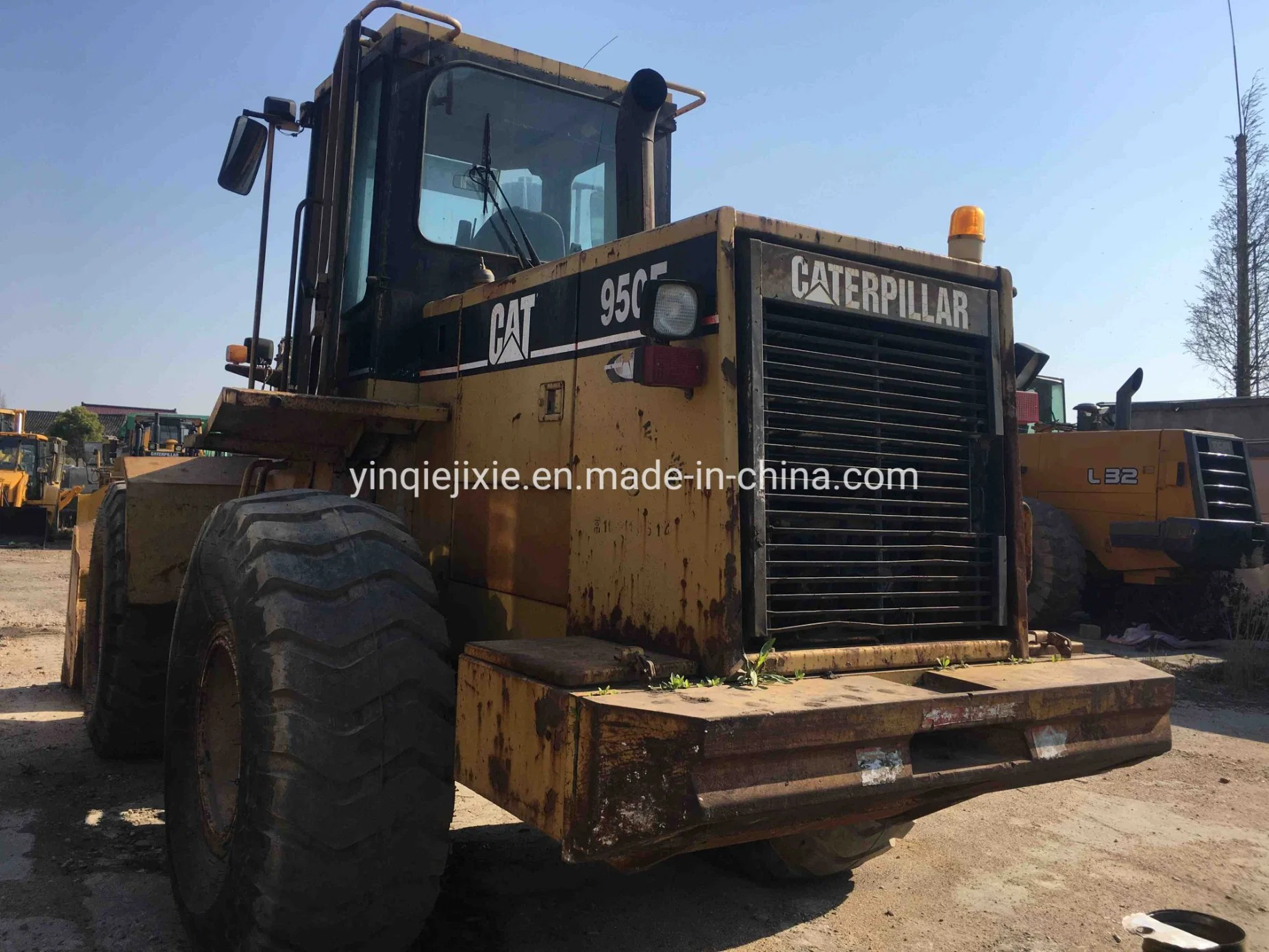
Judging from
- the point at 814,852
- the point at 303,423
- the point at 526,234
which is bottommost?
the point at 814,852

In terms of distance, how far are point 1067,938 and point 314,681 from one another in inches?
108

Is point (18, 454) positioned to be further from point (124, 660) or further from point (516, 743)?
point (516, 743)

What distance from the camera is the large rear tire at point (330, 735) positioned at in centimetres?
258

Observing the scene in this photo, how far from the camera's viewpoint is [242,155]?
4.42 m

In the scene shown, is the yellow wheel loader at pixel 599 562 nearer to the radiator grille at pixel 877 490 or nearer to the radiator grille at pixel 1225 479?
the radiator grille at pixel 877 490

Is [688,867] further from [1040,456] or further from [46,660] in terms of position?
[1040,456]

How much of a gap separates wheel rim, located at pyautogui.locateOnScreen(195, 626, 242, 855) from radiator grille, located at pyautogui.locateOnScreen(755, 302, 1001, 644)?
183 cm

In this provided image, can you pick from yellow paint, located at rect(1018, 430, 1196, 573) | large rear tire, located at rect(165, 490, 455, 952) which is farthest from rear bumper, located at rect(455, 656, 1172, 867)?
yellow paint, located at rect(1018, 430, 1196, 573)

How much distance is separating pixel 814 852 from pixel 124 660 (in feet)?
11.5

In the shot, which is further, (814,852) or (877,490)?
(814,852)

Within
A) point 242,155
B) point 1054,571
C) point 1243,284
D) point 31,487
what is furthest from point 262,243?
point 1243,284

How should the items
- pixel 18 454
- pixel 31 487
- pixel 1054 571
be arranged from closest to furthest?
pixel 1054 571
pixel 31 487
pixel 18 454

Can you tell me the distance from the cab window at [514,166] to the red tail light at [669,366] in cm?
163

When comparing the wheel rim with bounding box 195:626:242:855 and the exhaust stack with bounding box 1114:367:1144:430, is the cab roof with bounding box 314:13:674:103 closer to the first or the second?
the wheel rim with bounding box 195:626:242:855
